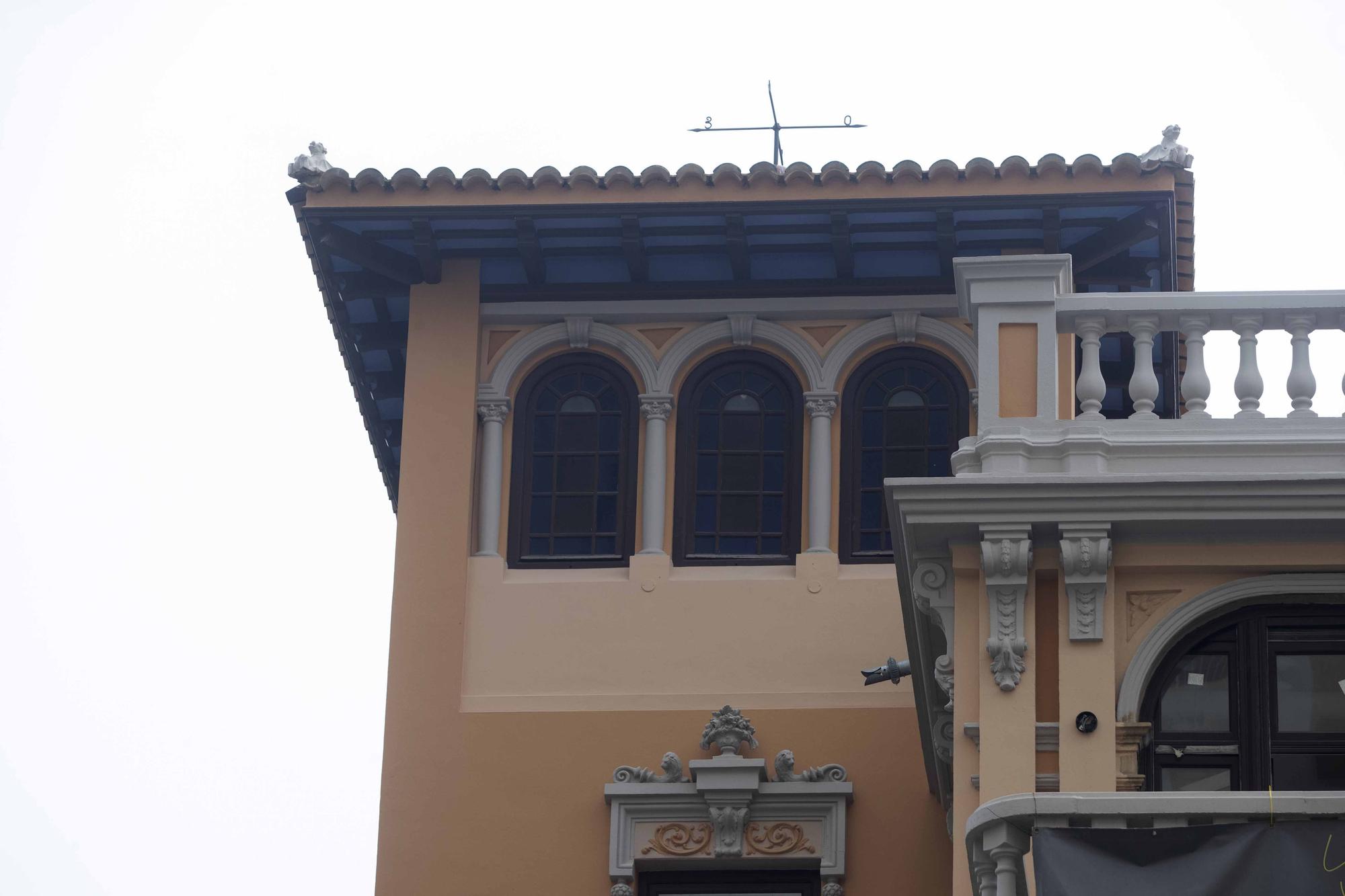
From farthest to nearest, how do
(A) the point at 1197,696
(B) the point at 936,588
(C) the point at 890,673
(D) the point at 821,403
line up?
(D) the point at 821,403
(C) the point at 890,673
(B) the point at 936,588
(A) the point at 1197,696

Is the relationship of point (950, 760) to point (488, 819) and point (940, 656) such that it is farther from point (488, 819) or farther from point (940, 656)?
point (488, 819)

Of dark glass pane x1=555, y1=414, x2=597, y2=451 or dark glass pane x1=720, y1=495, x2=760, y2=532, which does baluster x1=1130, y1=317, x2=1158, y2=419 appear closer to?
dark glass pane x1=720, y1=495, x2=760, y2=532

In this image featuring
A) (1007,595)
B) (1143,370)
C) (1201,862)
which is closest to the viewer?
(1201,862)

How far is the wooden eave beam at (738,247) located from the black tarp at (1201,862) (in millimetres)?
7422

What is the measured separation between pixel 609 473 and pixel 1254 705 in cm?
668

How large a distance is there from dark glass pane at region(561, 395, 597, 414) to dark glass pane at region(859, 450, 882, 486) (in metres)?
1.98

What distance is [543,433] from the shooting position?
61.2 ft

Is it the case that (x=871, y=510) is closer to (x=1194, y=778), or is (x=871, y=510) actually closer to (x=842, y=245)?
(x=842, y=245)

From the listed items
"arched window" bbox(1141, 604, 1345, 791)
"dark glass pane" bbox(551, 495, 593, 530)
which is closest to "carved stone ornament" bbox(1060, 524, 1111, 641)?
"arched window" bbox(1141, 604, 1345, 791)

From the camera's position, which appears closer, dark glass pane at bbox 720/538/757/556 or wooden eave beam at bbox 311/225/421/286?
dark glass pane at bbox 720/538/757/556

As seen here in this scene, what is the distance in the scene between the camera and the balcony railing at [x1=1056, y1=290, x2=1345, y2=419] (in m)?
13.5

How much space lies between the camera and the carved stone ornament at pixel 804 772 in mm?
17219

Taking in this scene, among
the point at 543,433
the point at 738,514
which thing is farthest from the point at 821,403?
the point at 543,433

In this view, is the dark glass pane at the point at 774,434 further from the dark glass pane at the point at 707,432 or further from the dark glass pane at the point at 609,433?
the dark glass pane at the point at 609,433
